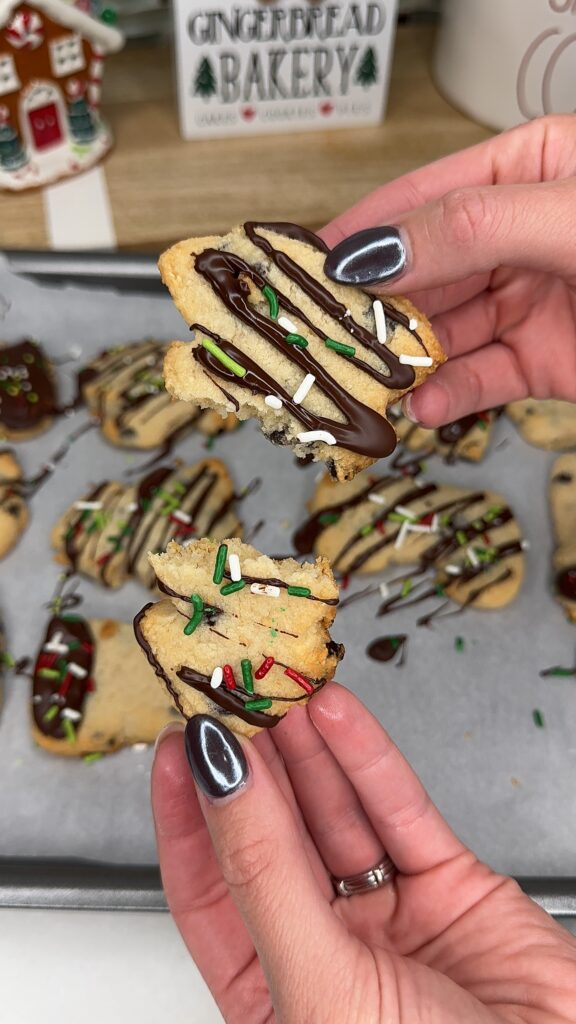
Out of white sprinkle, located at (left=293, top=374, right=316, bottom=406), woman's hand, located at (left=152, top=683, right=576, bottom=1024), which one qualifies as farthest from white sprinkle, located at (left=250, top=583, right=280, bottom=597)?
white sprinkle, located at (left=293, top=374, right=316, bottom=406)

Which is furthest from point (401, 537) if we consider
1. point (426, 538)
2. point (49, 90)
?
point (49, 90)

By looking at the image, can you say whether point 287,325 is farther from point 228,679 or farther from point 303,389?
point 228,679

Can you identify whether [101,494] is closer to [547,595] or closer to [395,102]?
[547,595]

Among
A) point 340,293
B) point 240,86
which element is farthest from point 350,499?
point 240,86

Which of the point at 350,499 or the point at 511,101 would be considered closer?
the point at 350,499

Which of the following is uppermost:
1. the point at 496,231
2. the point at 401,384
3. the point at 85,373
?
the point at 496,231

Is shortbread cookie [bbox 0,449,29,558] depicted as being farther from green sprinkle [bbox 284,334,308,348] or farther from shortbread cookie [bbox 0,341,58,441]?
green sprinkle [bbox 284,334,308,348]

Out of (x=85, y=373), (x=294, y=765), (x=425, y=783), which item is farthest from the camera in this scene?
(x=85, y=373)
